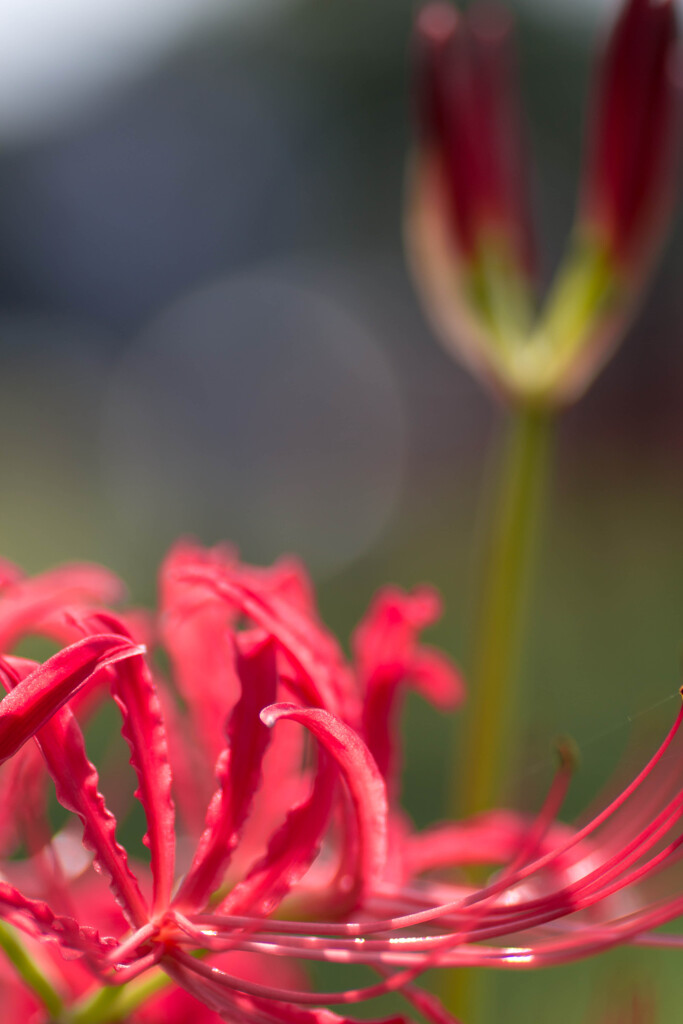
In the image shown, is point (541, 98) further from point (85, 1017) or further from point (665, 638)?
point (85, 1017)

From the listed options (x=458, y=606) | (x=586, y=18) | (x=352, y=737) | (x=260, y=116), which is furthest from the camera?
(x=260, y=116)

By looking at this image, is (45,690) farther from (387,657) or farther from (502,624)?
(502,624)

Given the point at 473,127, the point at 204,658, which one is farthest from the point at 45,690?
the point at 473,127

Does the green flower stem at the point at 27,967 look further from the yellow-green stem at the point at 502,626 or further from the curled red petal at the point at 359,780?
the yellow-green stem at the point at 502,626

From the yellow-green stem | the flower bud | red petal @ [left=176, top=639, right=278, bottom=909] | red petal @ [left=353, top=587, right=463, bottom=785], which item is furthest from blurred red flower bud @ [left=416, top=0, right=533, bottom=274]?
red petal @ [left=176, top=639, right=278, bottom=909]

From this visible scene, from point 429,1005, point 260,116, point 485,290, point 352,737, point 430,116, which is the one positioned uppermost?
point 260,116

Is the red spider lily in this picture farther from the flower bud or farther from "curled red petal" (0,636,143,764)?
the flower bud

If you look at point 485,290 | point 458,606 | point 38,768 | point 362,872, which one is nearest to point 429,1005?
point 362,872
